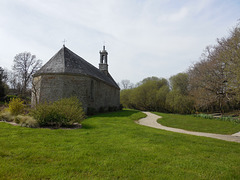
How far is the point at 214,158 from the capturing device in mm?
4109

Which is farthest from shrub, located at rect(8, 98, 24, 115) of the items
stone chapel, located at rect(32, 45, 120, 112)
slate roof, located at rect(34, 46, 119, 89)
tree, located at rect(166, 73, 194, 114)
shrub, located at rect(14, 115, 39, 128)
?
tree, located at rect(166, 73, 194, 114)

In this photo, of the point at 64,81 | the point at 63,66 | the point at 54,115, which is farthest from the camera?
the point at 63,66

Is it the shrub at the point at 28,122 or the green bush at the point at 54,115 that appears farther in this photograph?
the green bush at the point at 54,115

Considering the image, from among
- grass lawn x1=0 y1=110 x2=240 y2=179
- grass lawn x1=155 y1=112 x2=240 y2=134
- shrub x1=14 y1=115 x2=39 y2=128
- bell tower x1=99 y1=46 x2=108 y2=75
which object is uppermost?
bell tower x1=99 y1=46 x2=108 y2=75

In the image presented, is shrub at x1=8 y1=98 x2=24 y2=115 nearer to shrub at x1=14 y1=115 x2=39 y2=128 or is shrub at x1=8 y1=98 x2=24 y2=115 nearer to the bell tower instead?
shrub at x1=14 y1=115 x2=39 y2=128

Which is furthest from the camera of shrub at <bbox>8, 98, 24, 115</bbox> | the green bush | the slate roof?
the slate roof

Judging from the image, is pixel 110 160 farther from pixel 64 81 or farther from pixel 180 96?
pixel 180 96

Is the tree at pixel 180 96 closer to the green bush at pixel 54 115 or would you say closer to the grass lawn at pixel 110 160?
the green bush at pixel 54 115

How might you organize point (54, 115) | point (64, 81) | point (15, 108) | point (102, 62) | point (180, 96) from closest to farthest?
1. point (54, 115)
2. point (15, 108)
3. point (64, 81)
4. point (180, 96)
5. point (102, 62)

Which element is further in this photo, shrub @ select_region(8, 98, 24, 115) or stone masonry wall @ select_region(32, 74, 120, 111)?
stone masonry wall @ select_region(32, 74, 120, 111)

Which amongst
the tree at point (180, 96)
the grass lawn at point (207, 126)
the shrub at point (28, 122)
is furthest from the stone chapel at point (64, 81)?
the tree at point (180, 96)

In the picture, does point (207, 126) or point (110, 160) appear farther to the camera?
point (207, 126)

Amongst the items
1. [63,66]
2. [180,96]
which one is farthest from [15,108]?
[180,96]

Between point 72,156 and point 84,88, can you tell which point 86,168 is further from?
point 84,88
